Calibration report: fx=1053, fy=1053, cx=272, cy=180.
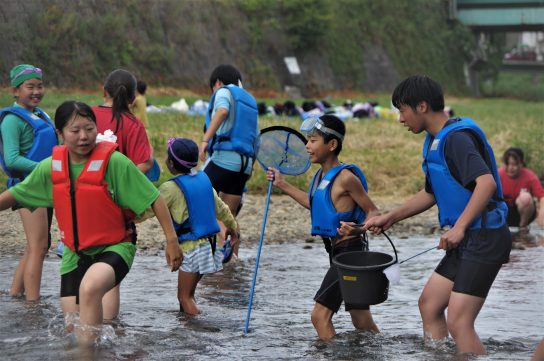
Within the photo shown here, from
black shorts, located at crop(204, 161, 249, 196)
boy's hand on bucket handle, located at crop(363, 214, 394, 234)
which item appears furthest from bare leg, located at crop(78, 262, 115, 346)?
black shorts, located at crop(204, 161, 249, 196)

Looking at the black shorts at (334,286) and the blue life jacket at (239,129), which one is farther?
the blue life jacket at (239,129)

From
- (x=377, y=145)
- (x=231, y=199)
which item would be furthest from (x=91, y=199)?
(x=377, y=145)

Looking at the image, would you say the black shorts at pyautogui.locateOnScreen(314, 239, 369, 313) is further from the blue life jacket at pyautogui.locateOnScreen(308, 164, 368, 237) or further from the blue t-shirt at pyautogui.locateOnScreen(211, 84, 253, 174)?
the blue t-shirt at pyautogui.locateOnScreen(211, 84, 253, 174)

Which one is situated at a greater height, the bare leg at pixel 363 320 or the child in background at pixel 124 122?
the child in background at pixel 124 122

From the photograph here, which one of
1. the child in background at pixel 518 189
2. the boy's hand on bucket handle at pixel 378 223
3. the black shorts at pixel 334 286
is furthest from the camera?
the child in background at pixel 518 189

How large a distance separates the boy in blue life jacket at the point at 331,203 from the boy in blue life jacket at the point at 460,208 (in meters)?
0.74

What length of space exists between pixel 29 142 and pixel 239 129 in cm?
249

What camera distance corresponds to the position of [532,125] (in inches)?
924

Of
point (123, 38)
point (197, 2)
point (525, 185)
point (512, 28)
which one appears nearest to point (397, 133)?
point (525, 185)

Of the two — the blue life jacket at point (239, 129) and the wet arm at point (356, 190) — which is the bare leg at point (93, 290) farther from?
the blue life jacket at point (239, 129)

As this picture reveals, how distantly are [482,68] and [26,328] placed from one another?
49534 mm

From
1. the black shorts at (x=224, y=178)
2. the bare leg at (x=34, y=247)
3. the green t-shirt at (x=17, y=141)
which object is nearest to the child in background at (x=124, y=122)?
the green t-shirt at (x=17, y=141)

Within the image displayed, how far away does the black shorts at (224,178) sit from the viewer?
959cm

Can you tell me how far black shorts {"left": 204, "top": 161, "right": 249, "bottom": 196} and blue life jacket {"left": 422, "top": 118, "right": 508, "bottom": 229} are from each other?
153 inches
